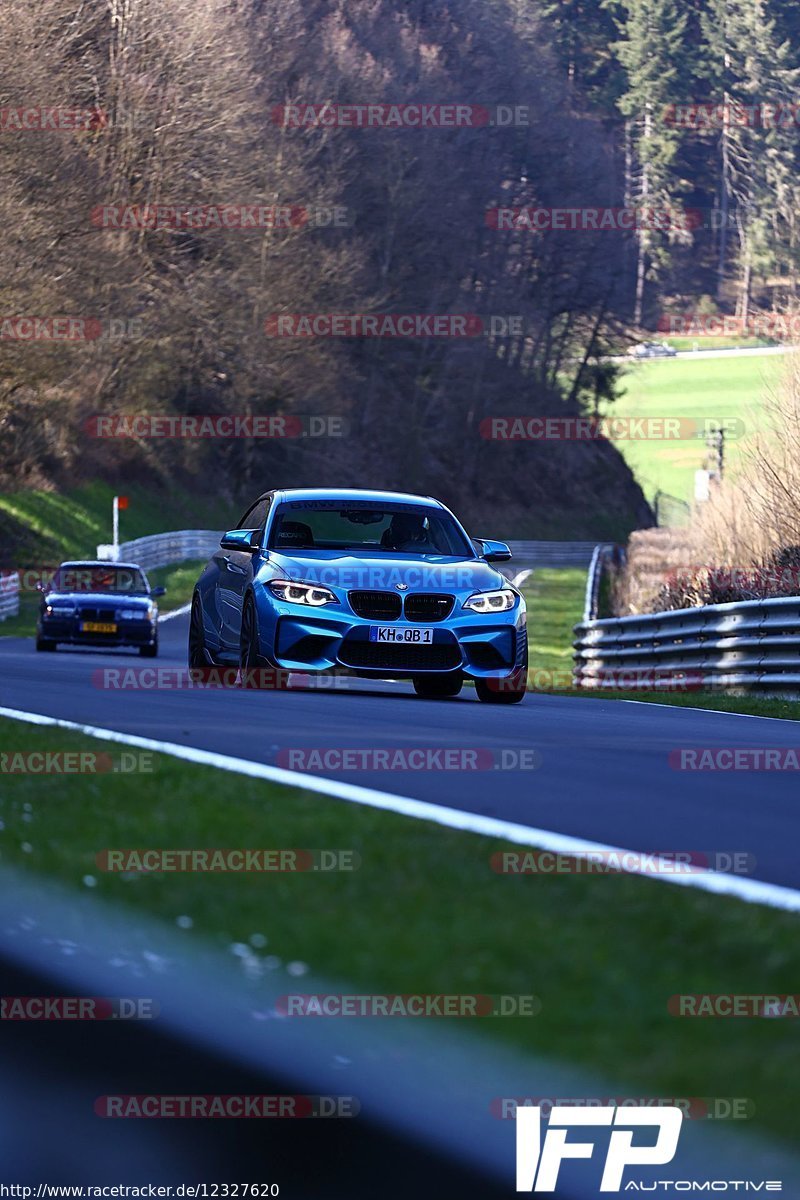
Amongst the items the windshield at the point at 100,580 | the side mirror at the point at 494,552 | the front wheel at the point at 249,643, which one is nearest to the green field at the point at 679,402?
the windshield at the point at 100,580

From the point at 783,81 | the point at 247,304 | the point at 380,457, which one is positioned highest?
the point at 783,81

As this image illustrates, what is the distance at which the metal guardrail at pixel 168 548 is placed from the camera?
53.9m

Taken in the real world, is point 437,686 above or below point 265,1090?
below

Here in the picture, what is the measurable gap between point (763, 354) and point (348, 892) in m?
137

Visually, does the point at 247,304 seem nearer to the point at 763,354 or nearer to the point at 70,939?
the point at 70,939

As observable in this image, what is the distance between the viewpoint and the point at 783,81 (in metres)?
140

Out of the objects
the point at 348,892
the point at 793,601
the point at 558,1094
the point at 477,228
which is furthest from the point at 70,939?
the point at 477,228

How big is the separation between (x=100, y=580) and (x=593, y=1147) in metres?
25.9

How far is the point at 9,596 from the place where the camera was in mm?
43906

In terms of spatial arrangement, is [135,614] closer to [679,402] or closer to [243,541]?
[243,541]

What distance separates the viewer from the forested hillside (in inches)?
2083

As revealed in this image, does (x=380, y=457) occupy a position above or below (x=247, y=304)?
below

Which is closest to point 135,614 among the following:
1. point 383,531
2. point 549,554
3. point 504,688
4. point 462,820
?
point 383,531

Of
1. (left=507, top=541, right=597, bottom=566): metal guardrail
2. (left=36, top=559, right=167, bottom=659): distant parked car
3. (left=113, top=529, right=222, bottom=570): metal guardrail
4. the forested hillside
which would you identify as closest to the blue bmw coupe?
(left=36, top=559, right=167, bottom=659): distant parked car
